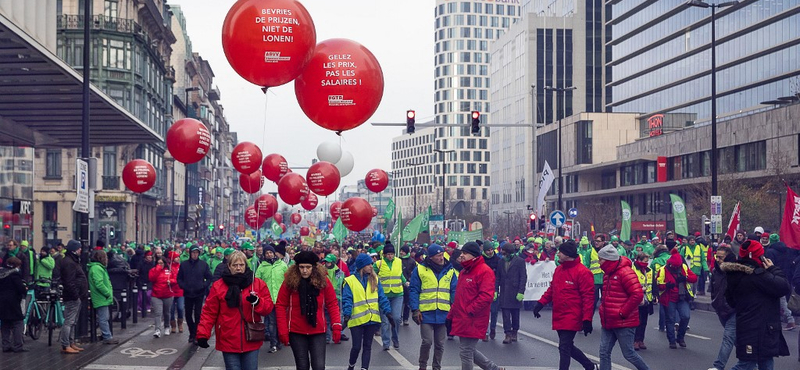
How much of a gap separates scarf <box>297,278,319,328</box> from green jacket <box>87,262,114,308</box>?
7228 millimetres

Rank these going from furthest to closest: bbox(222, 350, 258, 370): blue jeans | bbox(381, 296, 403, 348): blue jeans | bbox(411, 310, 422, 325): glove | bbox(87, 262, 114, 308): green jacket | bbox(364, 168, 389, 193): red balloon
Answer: bbox(364, 168, 389, 193): red balloon → bbox(87, 262, 114, 308): green jacket → bbox(381, 296, 403, 348): blue jeans → bbox(411, 310, 422, 325): glove → bbox(222, 350, 258, 370): blue jeans

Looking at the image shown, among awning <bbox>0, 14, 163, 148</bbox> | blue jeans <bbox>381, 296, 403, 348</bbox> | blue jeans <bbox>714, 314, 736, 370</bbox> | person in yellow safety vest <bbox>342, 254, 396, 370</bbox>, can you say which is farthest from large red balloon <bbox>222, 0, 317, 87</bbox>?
blue jeans <bbox>714, 314, 736, 370</bbox>

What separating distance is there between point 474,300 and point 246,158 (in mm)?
12843

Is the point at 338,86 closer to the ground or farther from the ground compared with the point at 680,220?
farther from the ground

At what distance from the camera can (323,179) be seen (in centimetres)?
2253

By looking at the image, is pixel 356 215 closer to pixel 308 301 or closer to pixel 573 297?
pixel 573 297

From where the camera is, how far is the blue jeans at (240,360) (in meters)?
9.07

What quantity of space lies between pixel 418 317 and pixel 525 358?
3.21m

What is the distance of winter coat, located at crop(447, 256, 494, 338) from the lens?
11047 millimetres

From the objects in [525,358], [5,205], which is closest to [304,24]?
[525,358]

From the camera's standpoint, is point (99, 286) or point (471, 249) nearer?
point (471, 249)

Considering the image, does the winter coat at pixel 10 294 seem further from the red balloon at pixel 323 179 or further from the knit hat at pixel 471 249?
the red balloon at pixel 323 179

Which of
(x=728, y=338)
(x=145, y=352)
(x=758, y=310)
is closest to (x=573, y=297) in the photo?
(x=758, y=310)

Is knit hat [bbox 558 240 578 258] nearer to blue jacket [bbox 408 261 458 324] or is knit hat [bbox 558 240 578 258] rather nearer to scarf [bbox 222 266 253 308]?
blue jacket [bbox 408 261 458 324]
